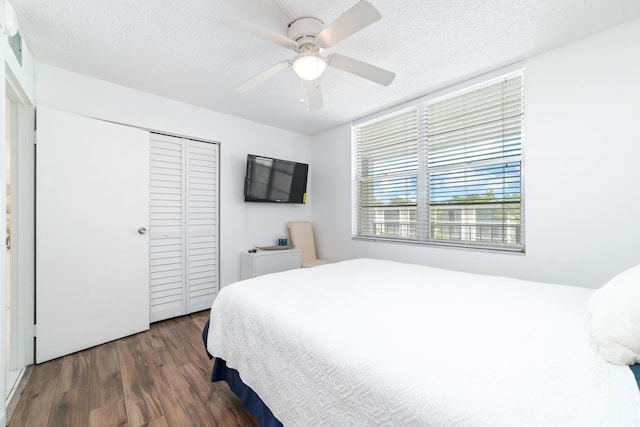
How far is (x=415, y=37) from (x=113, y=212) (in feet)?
9.54

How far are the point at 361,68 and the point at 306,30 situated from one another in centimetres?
42

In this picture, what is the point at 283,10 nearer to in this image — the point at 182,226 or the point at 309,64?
the point at 309,64

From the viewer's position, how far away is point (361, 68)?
5.92 ft

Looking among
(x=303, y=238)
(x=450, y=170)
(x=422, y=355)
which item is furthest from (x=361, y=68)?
(x=303, y=238)

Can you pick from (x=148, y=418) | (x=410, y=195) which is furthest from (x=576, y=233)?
(x=148, y=418)

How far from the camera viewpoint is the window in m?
2.42

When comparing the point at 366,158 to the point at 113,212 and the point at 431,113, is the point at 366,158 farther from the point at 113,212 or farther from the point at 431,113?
the point at 113,212

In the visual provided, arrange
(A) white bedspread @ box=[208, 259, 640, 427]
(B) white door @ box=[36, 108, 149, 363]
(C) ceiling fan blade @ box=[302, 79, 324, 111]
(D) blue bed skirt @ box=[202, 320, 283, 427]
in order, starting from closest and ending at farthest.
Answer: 1. (A) white bedspread @ box=[208, 259, 640, 427]
2. (D) blue bed skirt @ box=[202, 320, 283, 427]
3. (C) ceiling fan blade @ box=[302, 79, 324, 111]
4. (B) white door @ box=[36, 108, 149, 363]

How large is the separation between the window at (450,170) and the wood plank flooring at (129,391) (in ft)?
7.82

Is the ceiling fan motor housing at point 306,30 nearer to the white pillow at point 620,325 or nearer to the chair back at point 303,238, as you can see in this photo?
the white pillow at point 620,325

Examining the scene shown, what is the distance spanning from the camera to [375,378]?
81cm

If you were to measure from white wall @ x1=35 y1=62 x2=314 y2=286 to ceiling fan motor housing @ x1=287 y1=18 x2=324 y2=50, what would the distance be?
6.27 ft

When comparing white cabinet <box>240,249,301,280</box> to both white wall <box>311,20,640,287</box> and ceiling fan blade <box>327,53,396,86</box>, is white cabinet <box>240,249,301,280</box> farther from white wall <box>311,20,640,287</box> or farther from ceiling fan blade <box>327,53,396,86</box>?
ceiling fan blade <box>327,53,396,86</box>

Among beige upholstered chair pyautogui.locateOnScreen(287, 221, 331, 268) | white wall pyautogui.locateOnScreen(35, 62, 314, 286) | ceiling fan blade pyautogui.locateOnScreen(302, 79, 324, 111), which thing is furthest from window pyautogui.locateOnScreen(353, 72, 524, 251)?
ceiling fan blade pyautogui.locateOnScreen(302, 79, 324, 111)
